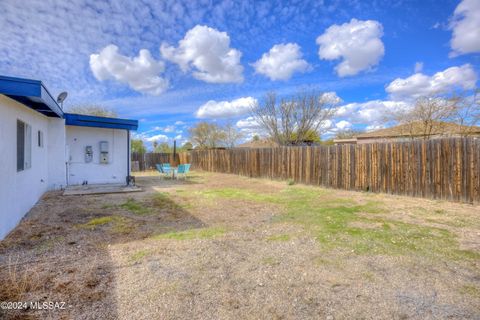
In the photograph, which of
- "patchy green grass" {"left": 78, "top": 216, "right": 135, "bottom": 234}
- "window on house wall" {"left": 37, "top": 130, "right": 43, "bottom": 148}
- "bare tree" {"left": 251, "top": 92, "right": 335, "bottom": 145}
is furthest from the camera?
"bare tree" {"left": 251, "top": 92, "right": 335, "bottom": 145}

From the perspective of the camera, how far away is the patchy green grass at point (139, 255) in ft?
10.6

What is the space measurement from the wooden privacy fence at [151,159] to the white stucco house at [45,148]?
11652 mm

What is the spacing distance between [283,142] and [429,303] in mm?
20405

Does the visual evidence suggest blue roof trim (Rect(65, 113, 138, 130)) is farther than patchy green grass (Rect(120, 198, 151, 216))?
Yes

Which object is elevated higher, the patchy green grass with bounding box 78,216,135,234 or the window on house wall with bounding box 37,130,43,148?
the window on house wall with bounding box 37,130,43,148

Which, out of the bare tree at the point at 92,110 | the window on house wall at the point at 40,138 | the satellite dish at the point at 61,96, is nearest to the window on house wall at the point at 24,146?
the window on house wall at the point at 40,138

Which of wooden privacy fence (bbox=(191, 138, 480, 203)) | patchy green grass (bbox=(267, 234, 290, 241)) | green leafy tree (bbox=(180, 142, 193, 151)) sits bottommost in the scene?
patchy green grass (bbox=(267, 234, 290, 241))

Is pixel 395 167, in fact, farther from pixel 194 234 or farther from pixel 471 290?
pixel 194 234

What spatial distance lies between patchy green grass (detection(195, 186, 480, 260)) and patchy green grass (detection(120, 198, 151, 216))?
3206 mm

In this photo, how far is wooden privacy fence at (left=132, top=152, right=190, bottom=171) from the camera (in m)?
22.5

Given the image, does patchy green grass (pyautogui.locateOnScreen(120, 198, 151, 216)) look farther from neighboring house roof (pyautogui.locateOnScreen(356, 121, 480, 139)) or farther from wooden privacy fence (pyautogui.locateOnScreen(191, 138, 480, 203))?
neighboring house roof (pyautogui.locateOnScreen(356, 121, 480, 139))

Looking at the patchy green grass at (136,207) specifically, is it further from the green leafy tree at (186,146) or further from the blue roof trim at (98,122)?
the green leafy tree at (186,146)

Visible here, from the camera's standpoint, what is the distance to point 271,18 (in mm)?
9023

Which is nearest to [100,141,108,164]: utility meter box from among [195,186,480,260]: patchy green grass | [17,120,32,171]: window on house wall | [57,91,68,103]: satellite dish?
[57,91,68,103]: satellite dish
